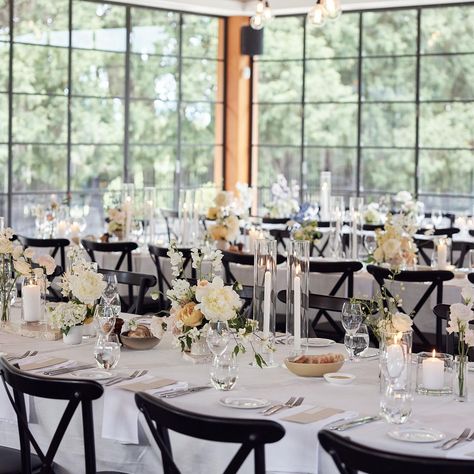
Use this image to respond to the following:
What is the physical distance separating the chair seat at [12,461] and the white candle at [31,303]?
1.25 metres

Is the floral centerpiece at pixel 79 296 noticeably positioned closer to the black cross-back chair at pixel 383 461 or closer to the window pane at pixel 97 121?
the black cross-back chair at pixel 383 461

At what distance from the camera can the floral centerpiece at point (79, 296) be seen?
4969 mm

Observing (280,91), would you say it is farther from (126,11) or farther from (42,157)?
(42,157)

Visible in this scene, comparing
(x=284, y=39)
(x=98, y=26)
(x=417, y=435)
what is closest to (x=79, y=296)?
(x=417, y=435)

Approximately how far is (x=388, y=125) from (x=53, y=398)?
11.1m

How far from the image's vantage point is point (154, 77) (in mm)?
14602

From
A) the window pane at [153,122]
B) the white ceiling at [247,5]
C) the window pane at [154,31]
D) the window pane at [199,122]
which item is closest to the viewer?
the white ceiling at [247,5]

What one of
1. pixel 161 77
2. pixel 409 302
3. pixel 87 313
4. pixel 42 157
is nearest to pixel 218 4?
pixel 161 77

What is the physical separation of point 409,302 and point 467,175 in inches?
247

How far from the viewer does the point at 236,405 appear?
3.84 meters

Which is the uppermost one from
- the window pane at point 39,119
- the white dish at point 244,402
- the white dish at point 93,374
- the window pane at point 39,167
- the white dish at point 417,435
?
the window pane at point 39,119

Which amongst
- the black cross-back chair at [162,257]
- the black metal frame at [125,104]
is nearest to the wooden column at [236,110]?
the black metal frame at [125,104]

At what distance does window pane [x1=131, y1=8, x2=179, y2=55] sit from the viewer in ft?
46.7

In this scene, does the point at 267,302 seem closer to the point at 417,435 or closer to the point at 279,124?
the point at 417,435
